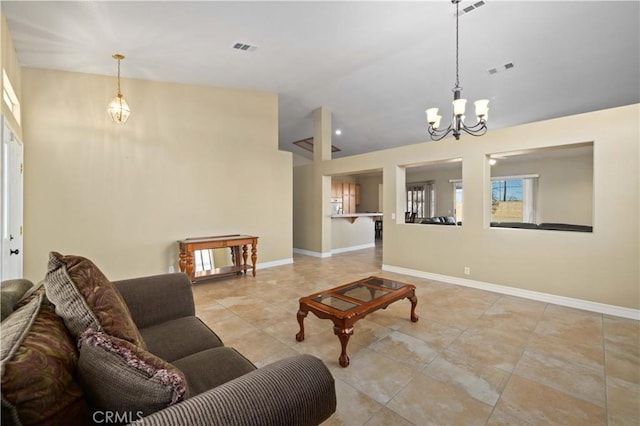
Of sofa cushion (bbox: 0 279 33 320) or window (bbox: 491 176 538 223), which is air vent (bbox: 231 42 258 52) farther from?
window (bbox: 491 176 538 223)

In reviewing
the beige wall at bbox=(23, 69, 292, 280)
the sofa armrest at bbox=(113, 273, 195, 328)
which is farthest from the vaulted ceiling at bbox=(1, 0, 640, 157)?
the sofa armrest at bbox=(113, 273, 195, 328)

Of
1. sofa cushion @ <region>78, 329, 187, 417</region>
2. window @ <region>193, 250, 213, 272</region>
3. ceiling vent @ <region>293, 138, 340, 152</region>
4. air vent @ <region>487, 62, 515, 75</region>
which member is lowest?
window @ <region>193, 250, 213, 272</region>

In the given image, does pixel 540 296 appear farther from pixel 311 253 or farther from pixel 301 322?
pixel 311 253

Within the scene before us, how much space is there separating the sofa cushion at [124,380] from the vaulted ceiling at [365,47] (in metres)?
3.18

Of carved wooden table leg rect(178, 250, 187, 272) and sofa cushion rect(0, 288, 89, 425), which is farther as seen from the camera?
carved wooden table leg rect(178, 250, 187, 272)

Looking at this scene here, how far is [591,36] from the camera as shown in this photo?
140 inches

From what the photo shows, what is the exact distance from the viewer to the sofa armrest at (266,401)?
753mm

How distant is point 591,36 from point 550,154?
437 cm

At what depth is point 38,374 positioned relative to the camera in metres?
0.70

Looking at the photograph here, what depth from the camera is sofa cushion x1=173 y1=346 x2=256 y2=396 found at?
1.28 meters

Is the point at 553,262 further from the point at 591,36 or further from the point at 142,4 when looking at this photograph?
the point at 142,4

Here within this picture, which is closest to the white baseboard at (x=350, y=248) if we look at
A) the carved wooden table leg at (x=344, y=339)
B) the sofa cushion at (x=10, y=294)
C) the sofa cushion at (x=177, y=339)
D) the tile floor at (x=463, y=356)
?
the tile floor at (x=463, y=356)

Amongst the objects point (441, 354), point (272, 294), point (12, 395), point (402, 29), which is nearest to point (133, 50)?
point (402, 29)

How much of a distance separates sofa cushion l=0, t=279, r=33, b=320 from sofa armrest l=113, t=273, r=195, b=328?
484 millimetres
